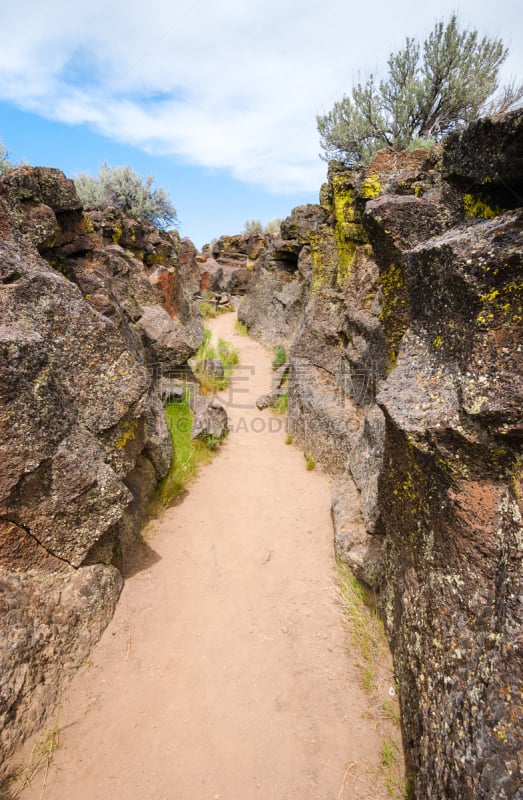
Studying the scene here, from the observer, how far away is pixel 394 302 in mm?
2828

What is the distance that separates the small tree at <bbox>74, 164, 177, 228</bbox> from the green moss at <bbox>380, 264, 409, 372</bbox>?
54.2 feet

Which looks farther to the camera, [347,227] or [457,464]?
[347,227]

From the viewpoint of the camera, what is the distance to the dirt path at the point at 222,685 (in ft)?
6.61

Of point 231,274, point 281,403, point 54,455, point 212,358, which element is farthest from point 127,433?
point 231,274

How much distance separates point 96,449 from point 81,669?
4.48 feet

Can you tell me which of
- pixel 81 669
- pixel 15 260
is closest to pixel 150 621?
pixel 81 669

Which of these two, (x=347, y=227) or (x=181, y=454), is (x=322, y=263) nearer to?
(x=347, y=227)

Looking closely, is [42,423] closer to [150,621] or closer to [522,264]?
[150,621]

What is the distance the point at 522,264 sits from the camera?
1592 millimetres

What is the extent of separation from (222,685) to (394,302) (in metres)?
2.73

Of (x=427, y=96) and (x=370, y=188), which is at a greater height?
(x=427, y=96)

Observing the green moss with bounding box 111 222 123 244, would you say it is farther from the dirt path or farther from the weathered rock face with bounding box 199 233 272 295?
the weathered rock face with bounding box 199 233 272 295

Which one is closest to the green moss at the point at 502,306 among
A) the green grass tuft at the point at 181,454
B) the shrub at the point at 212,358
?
the green grass tuft at the point at 181,454

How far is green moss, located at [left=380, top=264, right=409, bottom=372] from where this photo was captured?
2742 mm
